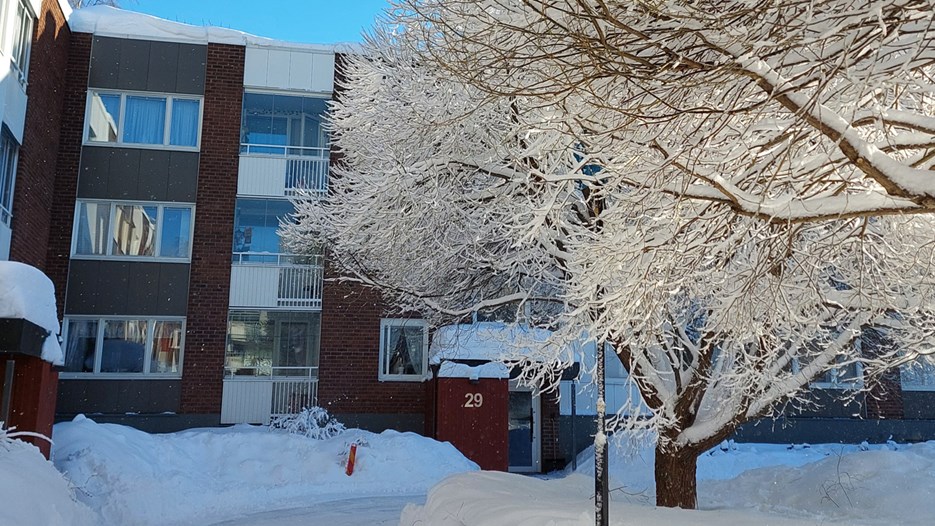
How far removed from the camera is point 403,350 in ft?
61.7

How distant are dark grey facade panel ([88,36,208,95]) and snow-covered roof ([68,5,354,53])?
0.17m

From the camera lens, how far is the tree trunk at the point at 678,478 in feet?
28.9

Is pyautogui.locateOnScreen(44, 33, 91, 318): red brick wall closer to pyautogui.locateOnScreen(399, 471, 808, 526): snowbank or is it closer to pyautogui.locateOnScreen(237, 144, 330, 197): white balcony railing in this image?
pyautogui.locateOnScreen(237, 144, 330, 197): white balcony railing

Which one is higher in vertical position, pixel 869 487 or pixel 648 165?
pixel 648 165

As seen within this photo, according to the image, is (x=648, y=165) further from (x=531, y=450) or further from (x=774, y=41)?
(x=531, y=450)

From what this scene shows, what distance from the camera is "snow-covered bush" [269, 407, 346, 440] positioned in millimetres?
15820

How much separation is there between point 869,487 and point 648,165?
7962mm

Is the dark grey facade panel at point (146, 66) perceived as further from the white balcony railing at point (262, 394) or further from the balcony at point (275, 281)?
the white balcony railing at point (262, 394)

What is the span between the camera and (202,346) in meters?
17.8

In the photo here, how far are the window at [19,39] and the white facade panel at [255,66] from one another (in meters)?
4.64

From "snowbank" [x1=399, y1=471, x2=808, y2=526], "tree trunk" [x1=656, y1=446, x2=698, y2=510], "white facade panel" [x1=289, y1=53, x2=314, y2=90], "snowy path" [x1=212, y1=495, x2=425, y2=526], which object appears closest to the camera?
"snowbank" [x1=399, y1=471, x2=808, y2=526]

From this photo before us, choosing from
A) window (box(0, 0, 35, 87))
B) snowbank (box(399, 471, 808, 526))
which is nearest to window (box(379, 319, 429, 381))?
window (box(0, 0, 35, 87))

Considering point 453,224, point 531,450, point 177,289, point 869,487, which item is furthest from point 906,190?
point 177,289

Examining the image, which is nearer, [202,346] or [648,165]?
[648,165]
